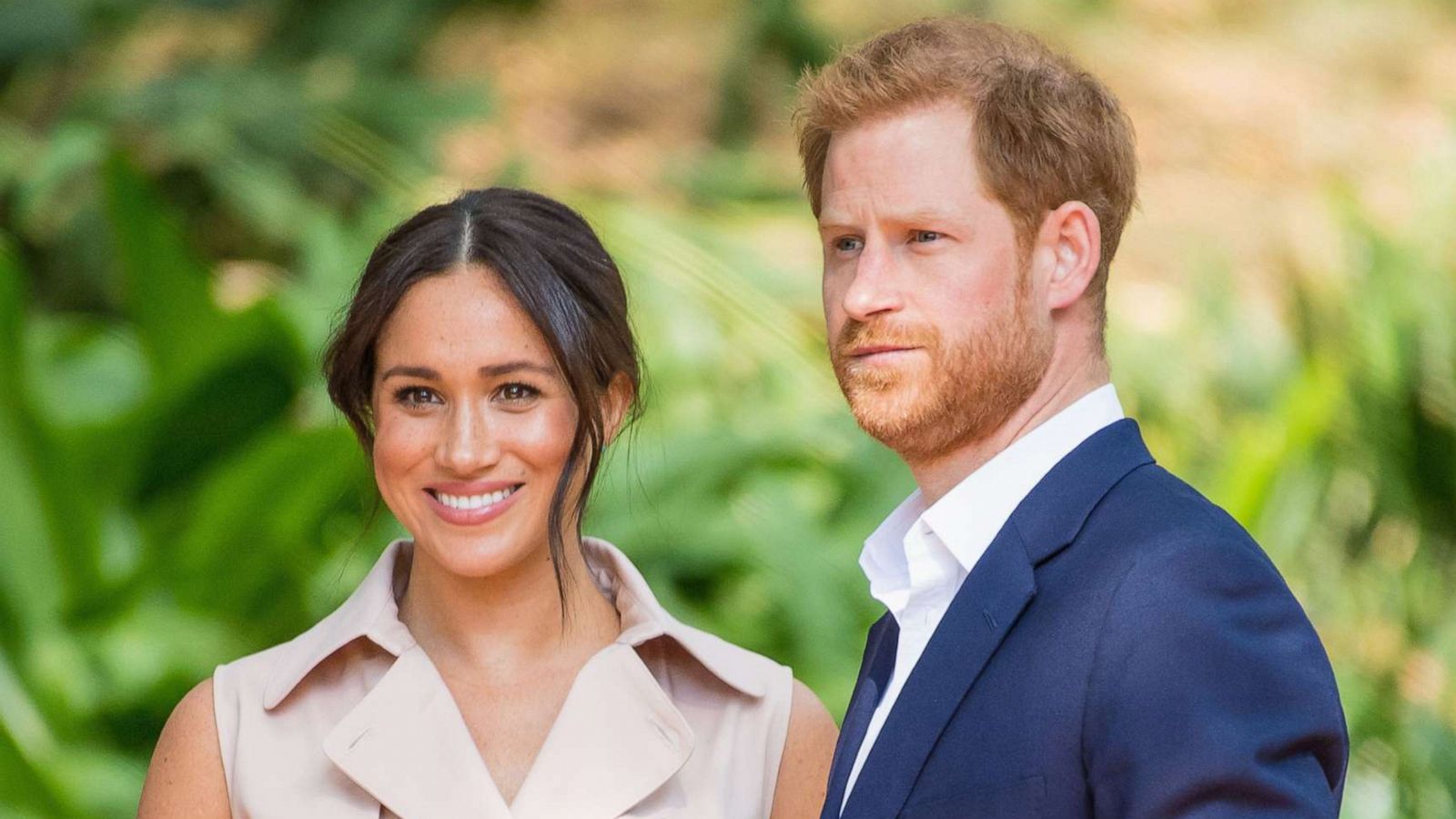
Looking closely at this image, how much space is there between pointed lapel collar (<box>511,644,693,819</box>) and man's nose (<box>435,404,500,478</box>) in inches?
11.7

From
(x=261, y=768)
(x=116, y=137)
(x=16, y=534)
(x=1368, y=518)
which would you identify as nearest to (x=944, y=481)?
(x=261, y=768)

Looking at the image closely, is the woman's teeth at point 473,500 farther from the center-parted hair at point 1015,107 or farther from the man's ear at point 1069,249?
the man's ear at point 1069,249

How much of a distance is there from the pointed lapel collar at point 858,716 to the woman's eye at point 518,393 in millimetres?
477

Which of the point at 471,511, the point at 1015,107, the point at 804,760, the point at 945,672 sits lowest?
the point at 804,760

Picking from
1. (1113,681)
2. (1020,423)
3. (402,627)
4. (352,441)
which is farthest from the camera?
(352,441)

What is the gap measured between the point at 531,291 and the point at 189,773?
0.66 metres

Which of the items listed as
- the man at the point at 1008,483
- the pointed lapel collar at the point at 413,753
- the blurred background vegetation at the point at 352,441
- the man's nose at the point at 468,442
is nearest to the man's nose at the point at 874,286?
the man at the point at 1008,483

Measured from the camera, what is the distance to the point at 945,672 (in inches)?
64.2

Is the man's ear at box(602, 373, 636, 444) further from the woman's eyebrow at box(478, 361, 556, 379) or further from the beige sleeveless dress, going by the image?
the beige sleeveless dress

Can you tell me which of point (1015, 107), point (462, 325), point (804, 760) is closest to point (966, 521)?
point (1015, 107)

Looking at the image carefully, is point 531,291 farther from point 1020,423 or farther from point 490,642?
point 1020,423

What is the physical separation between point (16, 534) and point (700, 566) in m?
1.49

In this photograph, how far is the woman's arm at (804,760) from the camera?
6.78 feet

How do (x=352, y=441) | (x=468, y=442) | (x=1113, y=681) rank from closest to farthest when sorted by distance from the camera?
(x=1113, y=681) → (x=468, y=442) → (x=352, y=441)
